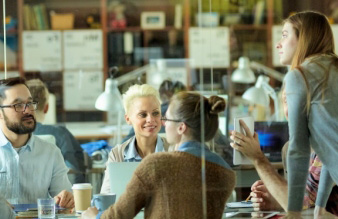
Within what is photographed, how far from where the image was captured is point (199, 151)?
2.98 metres

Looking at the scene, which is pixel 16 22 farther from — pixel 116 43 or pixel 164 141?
pixel 164 141

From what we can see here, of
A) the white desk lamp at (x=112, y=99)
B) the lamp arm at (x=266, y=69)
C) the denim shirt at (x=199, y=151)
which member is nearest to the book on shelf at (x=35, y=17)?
the white desk lamp at (x=112, y=99)

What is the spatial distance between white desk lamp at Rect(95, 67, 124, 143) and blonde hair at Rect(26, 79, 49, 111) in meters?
0.26

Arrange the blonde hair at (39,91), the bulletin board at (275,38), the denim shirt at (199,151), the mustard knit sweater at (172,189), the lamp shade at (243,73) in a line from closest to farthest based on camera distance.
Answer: the mustard knit sweater at (172,189), the denim shirt at (199,151), the bulletin board at (275,38), the blonde hair at (39,91), the lamp shade at (243,73)

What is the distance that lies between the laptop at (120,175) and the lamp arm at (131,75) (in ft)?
1.65

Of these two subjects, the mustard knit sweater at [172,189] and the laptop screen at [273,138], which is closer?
the mustard knit sweater at [172,189]

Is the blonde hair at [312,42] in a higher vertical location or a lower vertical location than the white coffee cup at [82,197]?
higher

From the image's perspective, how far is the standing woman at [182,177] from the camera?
287cm

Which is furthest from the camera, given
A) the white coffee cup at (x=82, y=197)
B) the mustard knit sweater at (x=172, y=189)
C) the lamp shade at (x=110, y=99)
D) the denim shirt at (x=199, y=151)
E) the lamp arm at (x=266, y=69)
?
the lamp arm at (x=266, y=69)

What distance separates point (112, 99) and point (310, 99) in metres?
1.27

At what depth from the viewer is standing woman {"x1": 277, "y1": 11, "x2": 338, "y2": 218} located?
9.39 feet

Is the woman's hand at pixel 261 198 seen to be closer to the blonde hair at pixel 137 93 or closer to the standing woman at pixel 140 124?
the standing woman at pixel 140 124

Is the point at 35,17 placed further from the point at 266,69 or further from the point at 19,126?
the point at 266,69

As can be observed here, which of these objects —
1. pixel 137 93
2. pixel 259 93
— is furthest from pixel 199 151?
pixel 259 93
